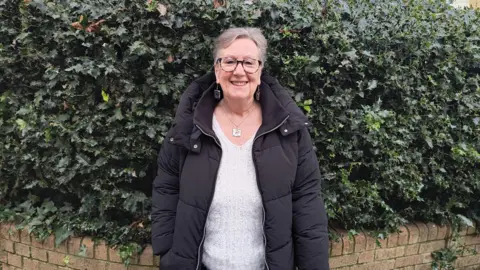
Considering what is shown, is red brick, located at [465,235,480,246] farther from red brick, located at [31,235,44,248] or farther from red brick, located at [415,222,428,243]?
red brick, located at [31,235,44,248]

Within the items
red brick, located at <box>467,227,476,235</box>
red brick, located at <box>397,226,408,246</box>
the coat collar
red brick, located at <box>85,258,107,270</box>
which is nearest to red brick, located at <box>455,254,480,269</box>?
red brick, located at <box>467,227,476,235</box>

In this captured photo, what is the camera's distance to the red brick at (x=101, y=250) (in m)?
2.97

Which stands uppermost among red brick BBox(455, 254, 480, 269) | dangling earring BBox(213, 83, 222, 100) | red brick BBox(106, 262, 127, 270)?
dangling earring BBox(213, 83, 222, 100)

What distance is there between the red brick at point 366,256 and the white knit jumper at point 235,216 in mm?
1543

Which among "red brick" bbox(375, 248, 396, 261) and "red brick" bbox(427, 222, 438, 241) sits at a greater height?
"red brick" bbox(427, 222, 438, 241)

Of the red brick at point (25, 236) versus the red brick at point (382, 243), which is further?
the red brick at point (382, 243)

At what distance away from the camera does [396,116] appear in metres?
3.13

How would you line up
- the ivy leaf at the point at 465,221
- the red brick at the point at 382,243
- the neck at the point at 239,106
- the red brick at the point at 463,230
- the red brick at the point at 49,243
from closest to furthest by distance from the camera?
1. the neck at the point at 239,106
2. the red brick at the point at 49,243
3. the red brick at the point at 382,243
4. the ivy leaf at the point at 465,221
5. the red brick at the point at 463,230

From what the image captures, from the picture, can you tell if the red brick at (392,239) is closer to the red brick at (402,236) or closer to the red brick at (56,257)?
the red brick at (402,236)

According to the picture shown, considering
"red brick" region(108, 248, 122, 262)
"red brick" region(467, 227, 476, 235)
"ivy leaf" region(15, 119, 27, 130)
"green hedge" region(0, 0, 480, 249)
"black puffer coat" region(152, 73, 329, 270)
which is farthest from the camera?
"red brick" region(467, 227, 476, 235)

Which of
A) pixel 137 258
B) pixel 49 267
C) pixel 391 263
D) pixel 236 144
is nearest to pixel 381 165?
pixel 391 263

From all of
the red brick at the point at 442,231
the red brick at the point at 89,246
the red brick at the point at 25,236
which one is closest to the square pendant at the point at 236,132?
the red brick at the point at 89,246

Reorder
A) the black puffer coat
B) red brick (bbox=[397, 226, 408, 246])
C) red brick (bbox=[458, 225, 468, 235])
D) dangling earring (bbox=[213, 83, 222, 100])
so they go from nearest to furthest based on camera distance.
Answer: the black puffer coat
dangling earring (bbox=[213, 83, 222, 100])
red brick (bbox=[397, 226, 408, 246])
red brick (bbox=[458, 225, 468, 235])

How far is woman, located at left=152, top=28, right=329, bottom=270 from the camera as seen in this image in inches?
78.2
